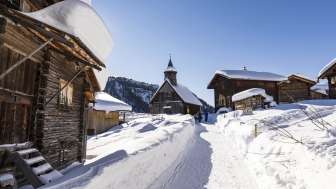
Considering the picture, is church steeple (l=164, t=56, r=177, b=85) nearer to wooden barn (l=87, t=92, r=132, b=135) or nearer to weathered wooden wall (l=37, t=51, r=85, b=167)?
wooden barn (l=87, t=92, r=132, b=135)

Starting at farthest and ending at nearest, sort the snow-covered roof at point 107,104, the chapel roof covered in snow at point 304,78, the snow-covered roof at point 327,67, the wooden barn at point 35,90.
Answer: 1. the chapel roof covered in snow at point 304,78
2. the snow-covered roof at point 107,104
3. the snow-covered roof at point 327,67
4. the wooden barn at point 35,90

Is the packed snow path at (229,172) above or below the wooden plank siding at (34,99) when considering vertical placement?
below

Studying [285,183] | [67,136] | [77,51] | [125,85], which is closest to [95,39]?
[77,51]

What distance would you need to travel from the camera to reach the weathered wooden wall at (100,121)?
95.6ft

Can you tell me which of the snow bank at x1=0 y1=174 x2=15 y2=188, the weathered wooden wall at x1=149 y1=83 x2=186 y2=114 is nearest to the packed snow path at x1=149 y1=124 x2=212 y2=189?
the snow bank at x1=0 y1=174 x2=15 y2=188

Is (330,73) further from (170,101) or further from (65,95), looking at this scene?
(170,101)

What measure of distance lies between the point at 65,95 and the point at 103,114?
20.4 meters

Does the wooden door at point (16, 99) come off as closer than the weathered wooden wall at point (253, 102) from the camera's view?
Yes

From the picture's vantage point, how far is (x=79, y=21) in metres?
7.06

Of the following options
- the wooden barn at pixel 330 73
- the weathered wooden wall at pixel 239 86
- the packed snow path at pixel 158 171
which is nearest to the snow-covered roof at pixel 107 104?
the weathered wooden wall at pixel 239 86

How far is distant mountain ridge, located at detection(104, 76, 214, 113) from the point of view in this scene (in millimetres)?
87681

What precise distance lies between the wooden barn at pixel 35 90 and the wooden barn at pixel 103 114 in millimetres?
17343

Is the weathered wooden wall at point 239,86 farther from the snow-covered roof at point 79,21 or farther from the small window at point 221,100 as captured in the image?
the snow-covered roof at point 79,21

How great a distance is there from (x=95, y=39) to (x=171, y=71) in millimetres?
42004
